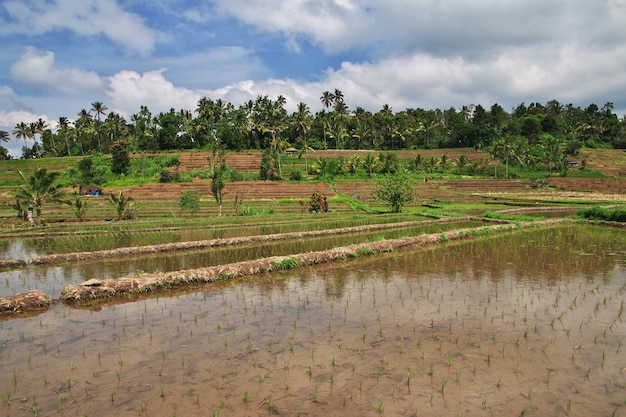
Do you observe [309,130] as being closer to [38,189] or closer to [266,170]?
[266,170]

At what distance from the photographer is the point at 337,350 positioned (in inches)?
260

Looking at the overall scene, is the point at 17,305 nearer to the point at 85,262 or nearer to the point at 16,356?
the point at 16,356

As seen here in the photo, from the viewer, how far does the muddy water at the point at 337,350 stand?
519 cm

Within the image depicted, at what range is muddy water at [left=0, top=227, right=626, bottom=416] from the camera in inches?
204

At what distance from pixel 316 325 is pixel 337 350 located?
3.97 feet

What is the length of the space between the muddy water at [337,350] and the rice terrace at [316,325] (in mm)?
30

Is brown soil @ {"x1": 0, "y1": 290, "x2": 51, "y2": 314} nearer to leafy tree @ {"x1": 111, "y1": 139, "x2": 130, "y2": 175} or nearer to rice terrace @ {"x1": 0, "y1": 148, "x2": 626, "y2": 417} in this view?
rice terrace @ {"x1": 0, "y1": 148, "x2": 626, "y2": 417}

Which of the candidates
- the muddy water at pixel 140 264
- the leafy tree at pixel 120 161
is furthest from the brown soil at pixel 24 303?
the leafy tree at pixel 120 161

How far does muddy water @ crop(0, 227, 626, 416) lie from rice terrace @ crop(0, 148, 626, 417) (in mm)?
30

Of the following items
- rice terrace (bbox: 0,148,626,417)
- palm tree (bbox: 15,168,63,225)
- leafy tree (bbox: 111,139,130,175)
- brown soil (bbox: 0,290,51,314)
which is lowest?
rice terrace (bbox: 0,148,626,417)

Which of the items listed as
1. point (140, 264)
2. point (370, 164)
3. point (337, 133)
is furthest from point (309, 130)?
point (140, 264)

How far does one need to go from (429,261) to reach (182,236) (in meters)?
11.4

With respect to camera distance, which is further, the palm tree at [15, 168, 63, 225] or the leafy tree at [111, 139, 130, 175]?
the leafy tree at [111, 139, 130, 175]

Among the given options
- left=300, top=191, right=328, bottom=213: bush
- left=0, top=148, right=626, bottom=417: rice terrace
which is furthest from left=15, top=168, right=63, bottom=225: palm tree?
left=300, top=191, right=328, bottom=213: bush
